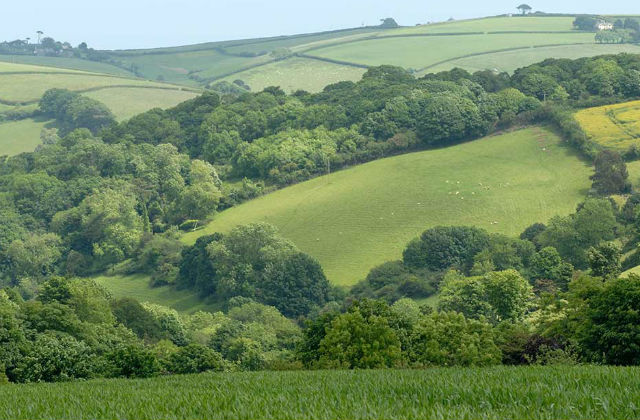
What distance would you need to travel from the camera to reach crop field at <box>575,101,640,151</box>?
15238cm

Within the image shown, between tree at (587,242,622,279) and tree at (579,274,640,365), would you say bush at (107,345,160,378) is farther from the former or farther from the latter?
tree at (587,242,622,279)

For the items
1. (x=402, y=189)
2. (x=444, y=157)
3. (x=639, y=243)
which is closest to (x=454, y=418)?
(x=639, y=243)

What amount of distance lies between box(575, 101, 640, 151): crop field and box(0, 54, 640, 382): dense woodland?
9.64ft

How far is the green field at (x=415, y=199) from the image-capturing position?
138 meters

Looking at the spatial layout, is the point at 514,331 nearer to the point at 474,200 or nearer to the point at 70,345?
the point at 70,345

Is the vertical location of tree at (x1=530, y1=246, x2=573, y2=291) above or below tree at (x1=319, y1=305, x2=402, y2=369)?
below

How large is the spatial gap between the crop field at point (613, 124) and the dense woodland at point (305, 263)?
9.64 ft

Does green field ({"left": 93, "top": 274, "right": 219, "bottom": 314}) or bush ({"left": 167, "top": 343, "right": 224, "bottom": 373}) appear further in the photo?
green field ({"left": 93, "top": 274, "right": 219, "bottom": 314})

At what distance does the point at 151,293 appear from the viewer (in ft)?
458

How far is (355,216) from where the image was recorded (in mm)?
146125

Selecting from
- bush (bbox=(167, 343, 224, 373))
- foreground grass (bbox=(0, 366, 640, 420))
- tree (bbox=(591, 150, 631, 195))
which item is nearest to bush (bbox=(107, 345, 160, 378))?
bush (bbox=(167, 343, 224, 373))

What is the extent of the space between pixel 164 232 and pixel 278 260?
1382 inches

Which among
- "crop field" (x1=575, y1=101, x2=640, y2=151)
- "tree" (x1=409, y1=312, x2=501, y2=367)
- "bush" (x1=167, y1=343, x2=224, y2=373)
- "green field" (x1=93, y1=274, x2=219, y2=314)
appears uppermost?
"tree" (x1=409, y1=312, x2=501, y2=367)

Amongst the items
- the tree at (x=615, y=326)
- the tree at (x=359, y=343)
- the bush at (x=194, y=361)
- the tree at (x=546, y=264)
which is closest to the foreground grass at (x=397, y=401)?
the tree at (x=615, y=326)
